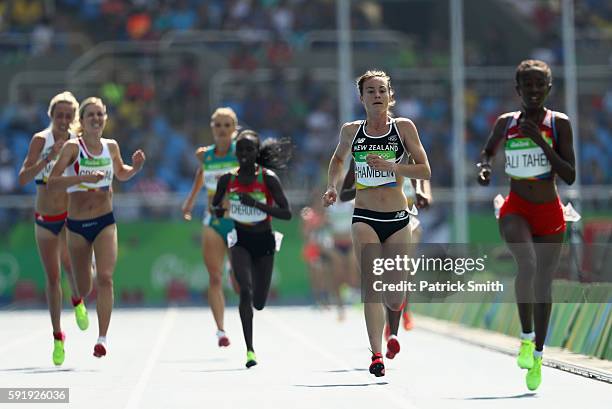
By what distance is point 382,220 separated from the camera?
12344 mm

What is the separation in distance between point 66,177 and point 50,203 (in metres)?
0.89

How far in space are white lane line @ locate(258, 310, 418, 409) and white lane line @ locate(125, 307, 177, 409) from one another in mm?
1576

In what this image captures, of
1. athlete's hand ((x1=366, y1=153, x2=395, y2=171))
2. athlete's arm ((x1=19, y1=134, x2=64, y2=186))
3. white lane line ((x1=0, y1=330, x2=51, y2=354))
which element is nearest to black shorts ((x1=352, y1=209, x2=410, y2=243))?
athlete's hand ((x1=366, y1=153, x2=395, y2=171))

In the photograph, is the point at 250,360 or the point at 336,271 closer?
the point at 250,360

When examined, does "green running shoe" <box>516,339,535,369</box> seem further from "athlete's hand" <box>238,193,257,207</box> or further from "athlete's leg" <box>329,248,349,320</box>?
"athlete's leg" <box>329,248,349,320</box>

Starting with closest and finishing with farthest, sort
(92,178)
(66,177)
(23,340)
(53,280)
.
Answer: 1. (92,178)
2. (66,177)
3. (53,280)
4. (23,340)

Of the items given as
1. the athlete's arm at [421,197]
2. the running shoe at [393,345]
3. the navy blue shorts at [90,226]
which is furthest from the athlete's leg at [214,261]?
the running shoe at [393,345]

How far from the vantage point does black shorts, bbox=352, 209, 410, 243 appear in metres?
12.3

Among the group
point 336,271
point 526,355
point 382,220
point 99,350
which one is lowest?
point 336,271

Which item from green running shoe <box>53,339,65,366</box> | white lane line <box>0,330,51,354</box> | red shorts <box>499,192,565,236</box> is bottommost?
white lane line <box>0,330,51,354</box>

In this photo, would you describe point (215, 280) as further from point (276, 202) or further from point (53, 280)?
point (53, 280)

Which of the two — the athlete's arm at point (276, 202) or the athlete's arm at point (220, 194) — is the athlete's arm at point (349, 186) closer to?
the athlete's arm at point (276, 202)

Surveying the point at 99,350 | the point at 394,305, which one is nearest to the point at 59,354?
the point at 99,350

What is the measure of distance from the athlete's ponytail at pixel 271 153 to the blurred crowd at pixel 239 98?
1806 cm
